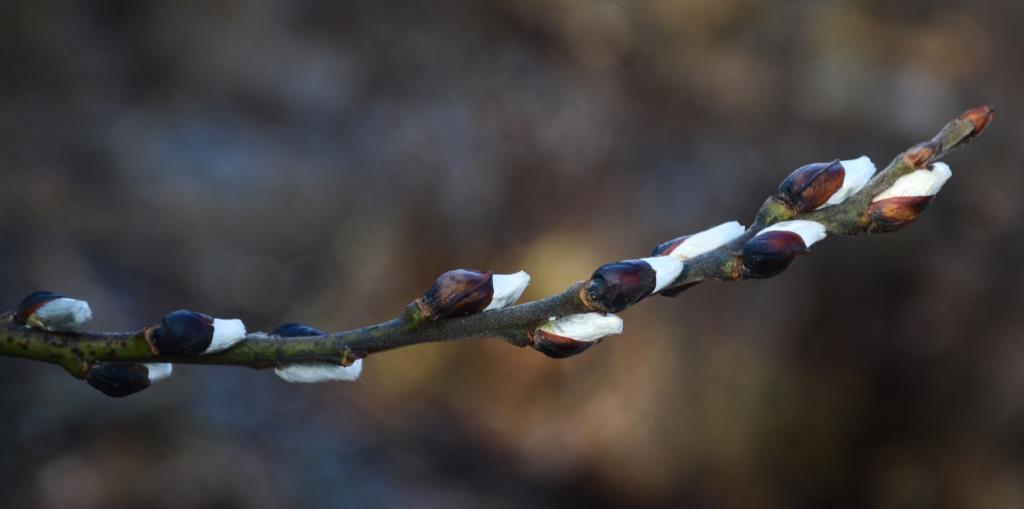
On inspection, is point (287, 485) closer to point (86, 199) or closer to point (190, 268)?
point (190, 268)

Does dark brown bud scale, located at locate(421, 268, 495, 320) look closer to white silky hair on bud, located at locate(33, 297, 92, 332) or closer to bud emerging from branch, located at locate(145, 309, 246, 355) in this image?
bud emerging from branch, located at locate(145, 309, 246, 355)

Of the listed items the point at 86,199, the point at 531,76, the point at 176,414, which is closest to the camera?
the point at 176,414

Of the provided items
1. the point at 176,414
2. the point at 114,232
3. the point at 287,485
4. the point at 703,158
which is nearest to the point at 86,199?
the point at 114,232

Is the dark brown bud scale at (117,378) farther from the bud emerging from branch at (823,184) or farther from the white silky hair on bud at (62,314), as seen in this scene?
the bud emerging from branch at (823,184)

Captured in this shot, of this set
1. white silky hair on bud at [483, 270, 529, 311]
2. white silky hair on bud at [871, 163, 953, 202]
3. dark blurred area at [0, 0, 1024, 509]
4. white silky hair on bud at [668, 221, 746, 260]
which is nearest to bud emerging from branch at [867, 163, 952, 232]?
white silky hair on bud at [871, 163, 953, 202]

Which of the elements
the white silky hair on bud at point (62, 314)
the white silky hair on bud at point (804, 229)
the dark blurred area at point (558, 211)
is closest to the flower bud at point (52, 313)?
the white silky hair on bud at point (62, 314)

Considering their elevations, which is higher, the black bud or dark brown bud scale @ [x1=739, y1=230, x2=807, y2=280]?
the black bud

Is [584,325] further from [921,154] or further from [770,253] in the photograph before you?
[921,154]
